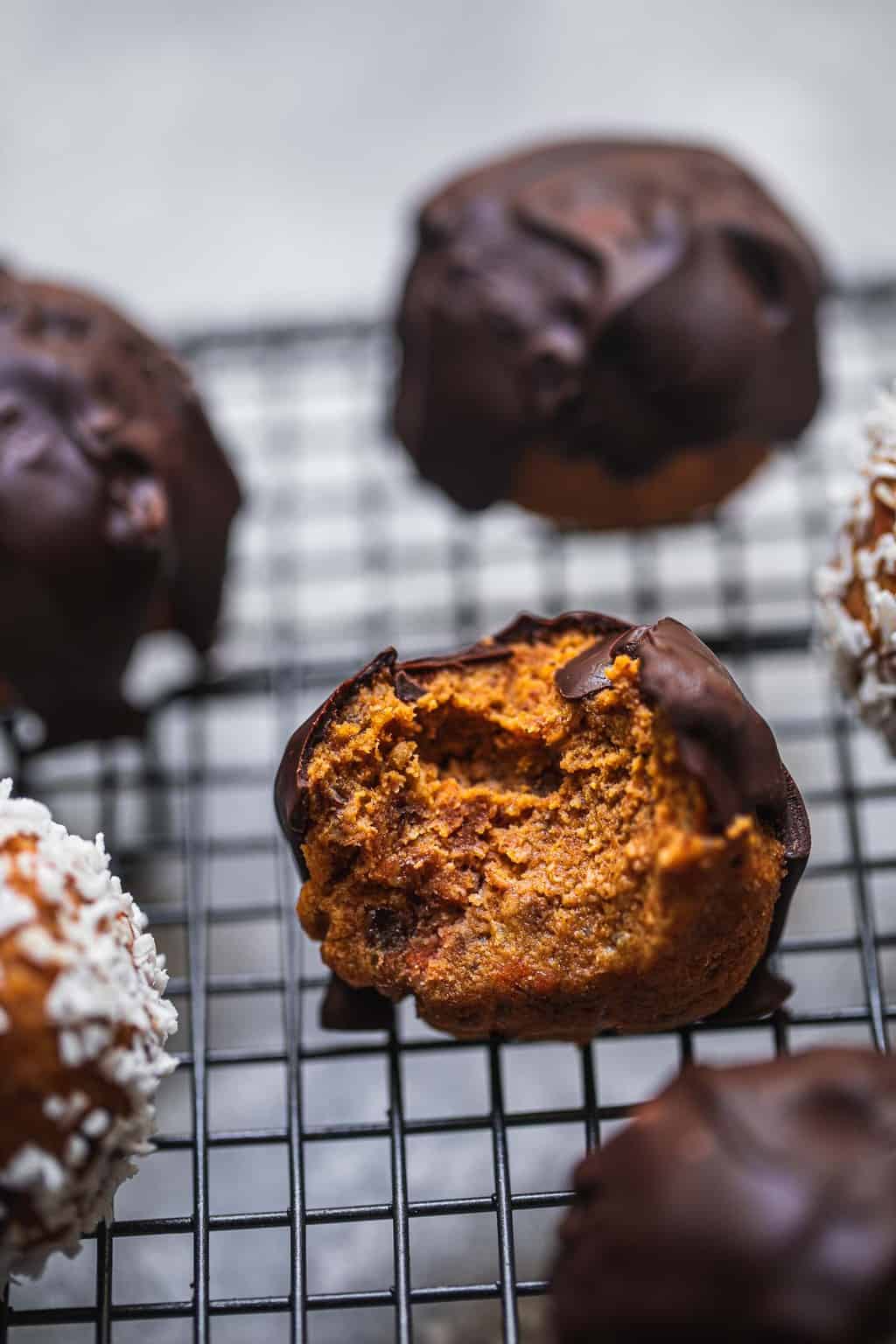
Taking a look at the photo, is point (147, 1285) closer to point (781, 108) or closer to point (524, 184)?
point (524, 184)

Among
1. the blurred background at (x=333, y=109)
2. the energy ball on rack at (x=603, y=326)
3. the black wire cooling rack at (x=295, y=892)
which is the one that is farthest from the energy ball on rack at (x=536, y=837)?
the blurred background at (x=333, y=109)

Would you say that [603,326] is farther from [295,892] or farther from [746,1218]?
[746,1218]

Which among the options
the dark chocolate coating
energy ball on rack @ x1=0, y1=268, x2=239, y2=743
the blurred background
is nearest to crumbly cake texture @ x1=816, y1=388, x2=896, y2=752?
the dark chocolate coating

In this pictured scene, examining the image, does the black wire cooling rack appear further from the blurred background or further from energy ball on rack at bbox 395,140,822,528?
the blurred background

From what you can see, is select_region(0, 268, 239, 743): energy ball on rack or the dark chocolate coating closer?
the dark chocolate coating

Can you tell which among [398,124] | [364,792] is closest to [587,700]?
[364,792]

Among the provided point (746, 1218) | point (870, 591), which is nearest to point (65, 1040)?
point (746, 1218)
